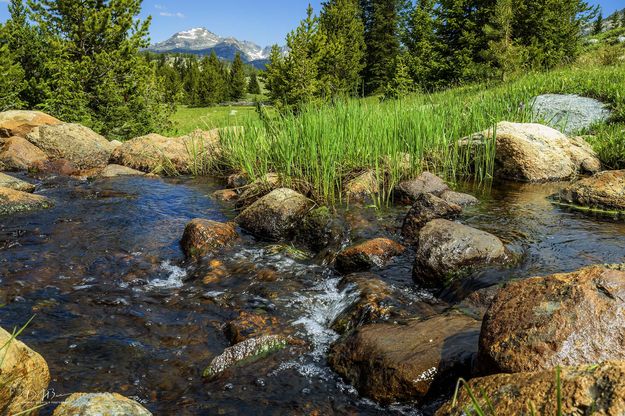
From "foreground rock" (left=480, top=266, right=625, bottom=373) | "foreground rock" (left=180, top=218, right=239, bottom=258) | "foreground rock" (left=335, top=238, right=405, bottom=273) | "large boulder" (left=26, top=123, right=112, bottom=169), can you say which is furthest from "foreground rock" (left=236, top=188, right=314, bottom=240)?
"large boulder" (left=26, top=123, right=112, bottom=169)

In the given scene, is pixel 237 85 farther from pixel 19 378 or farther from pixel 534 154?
pixel 19 378

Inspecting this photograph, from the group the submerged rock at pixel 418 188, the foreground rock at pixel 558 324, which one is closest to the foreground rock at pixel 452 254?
the foreground rock at pixel 558 324

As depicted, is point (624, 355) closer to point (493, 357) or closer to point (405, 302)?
point (493, 357)

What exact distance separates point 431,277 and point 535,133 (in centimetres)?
627

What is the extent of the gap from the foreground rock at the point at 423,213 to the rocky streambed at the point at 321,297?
0.03 meters

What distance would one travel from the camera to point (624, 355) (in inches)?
91.5

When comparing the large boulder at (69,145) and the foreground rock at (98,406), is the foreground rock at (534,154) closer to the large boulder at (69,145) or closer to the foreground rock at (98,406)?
the foreground rock at (98,406)

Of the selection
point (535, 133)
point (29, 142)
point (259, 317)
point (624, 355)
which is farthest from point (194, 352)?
point (29, 142)

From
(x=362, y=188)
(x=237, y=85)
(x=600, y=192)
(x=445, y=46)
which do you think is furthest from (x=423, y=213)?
(x=237, y=85)

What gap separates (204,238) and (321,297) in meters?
2.22

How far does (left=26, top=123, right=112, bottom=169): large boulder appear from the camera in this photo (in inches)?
525

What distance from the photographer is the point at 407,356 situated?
323 centimetres

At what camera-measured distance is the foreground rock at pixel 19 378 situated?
268 centimetres

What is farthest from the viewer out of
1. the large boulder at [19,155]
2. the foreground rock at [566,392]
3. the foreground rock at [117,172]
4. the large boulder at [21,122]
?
the large boulder at [21,122]
